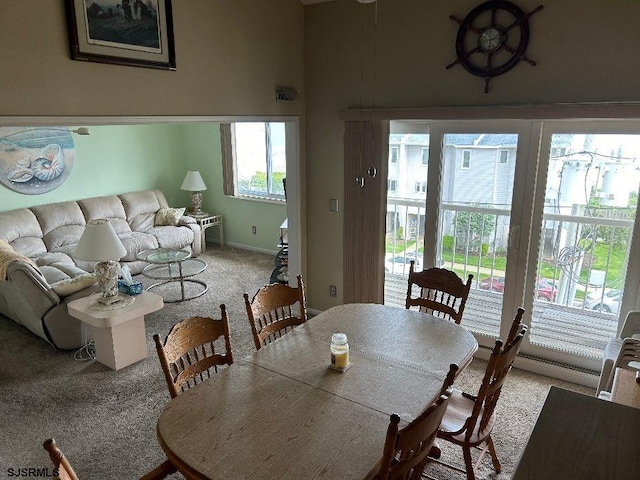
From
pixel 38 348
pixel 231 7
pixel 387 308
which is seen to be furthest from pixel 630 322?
pixel 38 348

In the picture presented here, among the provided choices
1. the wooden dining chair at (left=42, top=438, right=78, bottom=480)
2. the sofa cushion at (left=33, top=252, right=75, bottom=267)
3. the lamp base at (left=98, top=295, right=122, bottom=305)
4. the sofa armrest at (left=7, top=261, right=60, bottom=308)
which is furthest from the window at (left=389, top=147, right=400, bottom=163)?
the sofa cushion at (left=33, top=252, right=75, bottom=267)

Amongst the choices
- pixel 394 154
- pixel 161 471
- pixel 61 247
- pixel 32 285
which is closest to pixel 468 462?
pixel 161 471

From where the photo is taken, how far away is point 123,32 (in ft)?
8.86

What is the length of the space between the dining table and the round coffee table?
114 inches

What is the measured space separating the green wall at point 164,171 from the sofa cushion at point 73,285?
7.57 ft

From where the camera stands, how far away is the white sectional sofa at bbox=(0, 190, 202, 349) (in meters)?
3.79

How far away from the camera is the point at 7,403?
3.20m

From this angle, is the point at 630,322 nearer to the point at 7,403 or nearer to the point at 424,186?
the point at 424,186

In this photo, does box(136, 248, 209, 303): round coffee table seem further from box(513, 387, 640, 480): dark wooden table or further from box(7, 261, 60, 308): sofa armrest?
box(513, 387, 640, 480): dark wooden table

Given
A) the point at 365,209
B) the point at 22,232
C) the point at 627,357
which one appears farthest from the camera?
the point at 22,232

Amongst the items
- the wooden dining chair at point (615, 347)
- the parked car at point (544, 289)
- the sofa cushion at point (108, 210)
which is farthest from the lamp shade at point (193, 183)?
the wooden dining chair at point (615, 347)

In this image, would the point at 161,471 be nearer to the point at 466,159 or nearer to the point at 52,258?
the point at 466,159

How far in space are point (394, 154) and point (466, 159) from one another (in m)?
0.62

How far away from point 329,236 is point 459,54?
1891 mm
